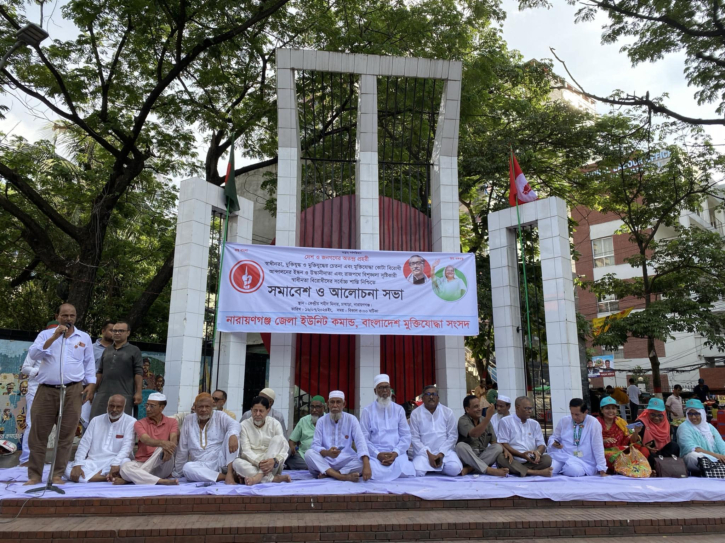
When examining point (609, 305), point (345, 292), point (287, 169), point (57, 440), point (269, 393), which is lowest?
point (57, 440)

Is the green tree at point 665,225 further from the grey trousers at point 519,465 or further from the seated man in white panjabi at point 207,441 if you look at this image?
the seated man in white panjabi at point 207,441

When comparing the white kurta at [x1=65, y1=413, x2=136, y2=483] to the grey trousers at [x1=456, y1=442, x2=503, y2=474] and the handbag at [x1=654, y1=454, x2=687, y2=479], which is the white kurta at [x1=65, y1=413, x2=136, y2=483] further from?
the handbag at [x1=654, y1=454, x2=687, y2=479]

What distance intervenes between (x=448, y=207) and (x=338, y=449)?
16.7 ft

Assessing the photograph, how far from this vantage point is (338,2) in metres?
14.5

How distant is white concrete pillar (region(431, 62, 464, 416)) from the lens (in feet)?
30.9

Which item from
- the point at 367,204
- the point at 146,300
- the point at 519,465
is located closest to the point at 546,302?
the point at 519,465

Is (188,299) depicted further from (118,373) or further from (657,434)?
(657,434)

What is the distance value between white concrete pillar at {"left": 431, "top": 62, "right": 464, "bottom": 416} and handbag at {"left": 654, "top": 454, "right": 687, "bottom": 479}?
305 centimetres

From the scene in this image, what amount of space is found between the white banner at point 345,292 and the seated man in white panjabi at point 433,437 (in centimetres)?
161

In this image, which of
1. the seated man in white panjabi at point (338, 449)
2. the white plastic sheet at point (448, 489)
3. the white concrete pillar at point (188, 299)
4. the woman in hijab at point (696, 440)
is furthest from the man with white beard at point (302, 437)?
the woman in hijab at point (696, 440)

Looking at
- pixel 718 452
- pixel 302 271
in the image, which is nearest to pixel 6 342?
pixel 302 271

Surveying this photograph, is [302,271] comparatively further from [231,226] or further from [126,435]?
[126,435]

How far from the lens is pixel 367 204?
9742 mm

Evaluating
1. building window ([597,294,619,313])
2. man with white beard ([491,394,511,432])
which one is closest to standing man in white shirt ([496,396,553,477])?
man with white beard ([491,394,511,432])
